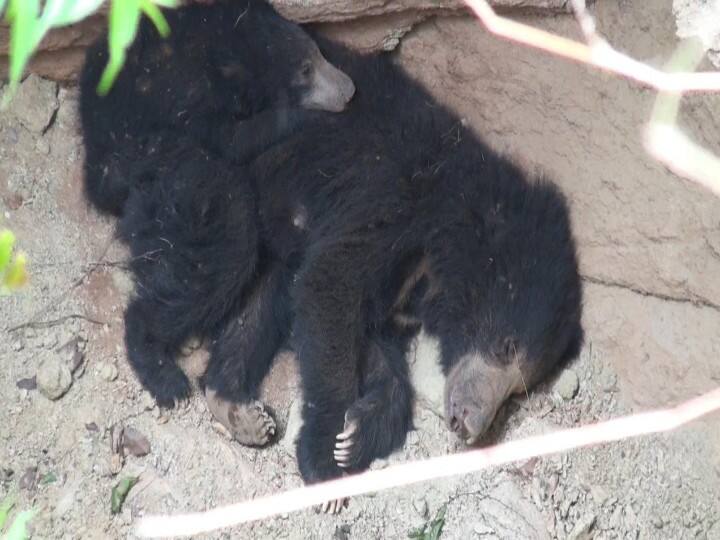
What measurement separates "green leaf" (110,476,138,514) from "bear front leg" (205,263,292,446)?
0.49 metres

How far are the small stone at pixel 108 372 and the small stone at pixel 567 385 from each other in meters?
2.04

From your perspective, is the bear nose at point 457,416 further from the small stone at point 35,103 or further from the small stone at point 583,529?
the small stone at point 35,103

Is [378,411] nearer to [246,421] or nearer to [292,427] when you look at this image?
[292,427]

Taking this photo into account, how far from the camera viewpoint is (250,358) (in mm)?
4613

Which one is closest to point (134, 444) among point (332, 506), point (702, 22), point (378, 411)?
point (332, 506)

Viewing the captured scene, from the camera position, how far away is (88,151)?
4.50 m

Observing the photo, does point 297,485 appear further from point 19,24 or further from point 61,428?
point 19,24

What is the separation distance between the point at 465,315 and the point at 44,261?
203cm

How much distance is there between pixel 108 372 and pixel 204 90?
1378 mm

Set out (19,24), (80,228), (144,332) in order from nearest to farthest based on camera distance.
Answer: (19,24) < (144,332) < (80,228)

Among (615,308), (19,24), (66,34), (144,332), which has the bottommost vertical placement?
(144,332)

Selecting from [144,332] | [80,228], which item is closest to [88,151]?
[80,228]

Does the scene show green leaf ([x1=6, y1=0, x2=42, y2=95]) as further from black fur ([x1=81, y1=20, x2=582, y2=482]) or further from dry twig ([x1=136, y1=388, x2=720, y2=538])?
dry twig ([x1=136, y1=388, x2=720, y2=538])

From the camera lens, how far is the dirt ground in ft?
12.1
